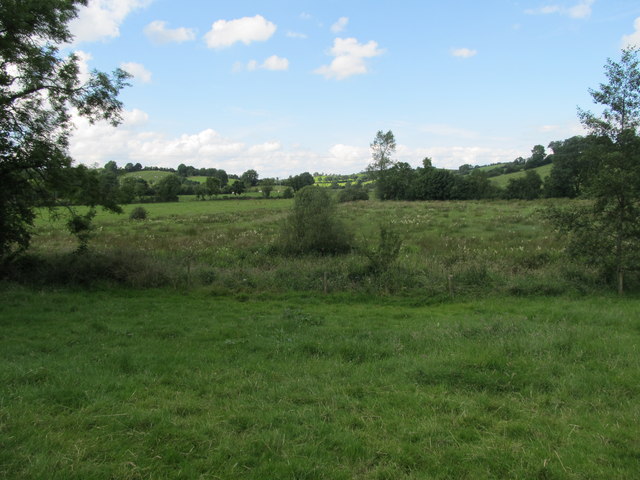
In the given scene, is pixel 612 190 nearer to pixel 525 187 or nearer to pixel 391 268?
pixel 391 268

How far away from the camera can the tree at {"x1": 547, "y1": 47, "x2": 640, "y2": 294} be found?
47.4ft

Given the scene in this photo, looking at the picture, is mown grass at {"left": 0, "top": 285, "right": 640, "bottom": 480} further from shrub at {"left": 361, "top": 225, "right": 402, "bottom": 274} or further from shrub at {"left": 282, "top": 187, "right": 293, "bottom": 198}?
shrub at {"left": 282, "top": 187, "right": 293, "bottom": 198}

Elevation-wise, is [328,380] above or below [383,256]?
below

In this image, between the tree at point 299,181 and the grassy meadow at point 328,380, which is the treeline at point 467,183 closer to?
the tree at point 299,181

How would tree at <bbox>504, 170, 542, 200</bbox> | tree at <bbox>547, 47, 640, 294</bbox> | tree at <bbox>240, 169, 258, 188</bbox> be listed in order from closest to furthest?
tree at <bbox>547, 47, 640, 294</bbox>
tree at <bbox>504, 170, 542, 200</bbox>
tree at <bbox>240, 169, 258, 188</bbox>

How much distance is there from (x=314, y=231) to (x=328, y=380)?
17506 mm

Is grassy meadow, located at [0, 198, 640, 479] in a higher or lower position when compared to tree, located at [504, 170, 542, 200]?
lower

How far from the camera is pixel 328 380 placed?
6852 millimetres

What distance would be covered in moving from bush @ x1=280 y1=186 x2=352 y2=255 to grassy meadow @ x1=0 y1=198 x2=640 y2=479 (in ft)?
26.3

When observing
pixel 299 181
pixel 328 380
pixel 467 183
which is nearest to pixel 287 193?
pixel 299 181

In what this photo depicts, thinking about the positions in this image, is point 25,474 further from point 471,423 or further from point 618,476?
point 618,476

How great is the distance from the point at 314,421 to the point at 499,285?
12787 mm

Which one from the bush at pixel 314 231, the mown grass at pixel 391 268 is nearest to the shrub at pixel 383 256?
the mown grass at pixel 391 268

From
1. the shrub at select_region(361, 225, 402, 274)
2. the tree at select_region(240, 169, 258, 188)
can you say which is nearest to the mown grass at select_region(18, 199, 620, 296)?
the shrub at select_region(361, 225, 402, 274)
